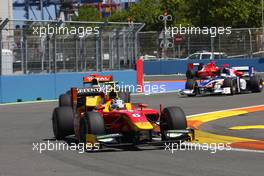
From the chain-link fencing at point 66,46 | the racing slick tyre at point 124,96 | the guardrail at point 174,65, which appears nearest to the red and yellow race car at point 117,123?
the racing slick tyre at point 124,96

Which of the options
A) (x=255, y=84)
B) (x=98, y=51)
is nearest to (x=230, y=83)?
(x=255, y=84)

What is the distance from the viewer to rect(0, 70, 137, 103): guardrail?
79.5 ft

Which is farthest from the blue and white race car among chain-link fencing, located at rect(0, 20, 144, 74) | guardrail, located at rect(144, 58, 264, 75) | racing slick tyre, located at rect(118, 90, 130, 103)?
guardrail, located at rect(144, 58, 264, 75)

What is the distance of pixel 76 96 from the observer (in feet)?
42.7

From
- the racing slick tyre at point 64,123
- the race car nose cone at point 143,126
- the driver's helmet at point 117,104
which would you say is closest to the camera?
the race car nose cone at point 143,126

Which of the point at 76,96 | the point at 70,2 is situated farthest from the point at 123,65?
the point at 70,2

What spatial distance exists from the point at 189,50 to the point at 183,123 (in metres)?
30.5

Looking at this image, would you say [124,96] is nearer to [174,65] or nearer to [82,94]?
[82,94]

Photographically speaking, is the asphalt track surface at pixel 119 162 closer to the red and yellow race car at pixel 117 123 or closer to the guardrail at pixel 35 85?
the red and yellow race car at pixel 117 123

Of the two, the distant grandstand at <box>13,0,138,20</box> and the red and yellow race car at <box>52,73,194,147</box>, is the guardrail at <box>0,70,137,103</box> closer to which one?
the red and yellow race car at <box>52,73,194,147</box>

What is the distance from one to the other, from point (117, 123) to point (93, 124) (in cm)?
57

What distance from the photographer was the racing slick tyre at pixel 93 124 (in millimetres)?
11062

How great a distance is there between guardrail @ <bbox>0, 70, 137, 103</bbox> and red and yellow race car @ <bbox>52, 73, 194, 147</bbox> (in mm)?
11760

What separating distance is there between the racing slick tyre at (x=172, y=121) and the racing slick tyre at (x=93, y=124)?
3.41 ft
